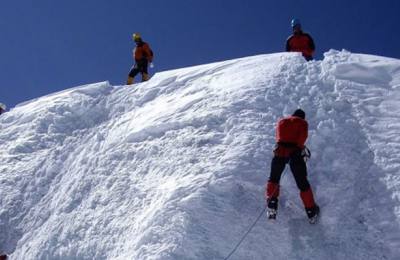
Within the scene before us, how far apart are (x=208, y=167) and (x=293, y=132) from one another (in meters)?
2.09

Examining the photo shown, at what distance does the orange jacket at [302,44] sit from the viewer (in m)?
15.6

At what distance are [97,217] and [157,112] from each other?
4.00m

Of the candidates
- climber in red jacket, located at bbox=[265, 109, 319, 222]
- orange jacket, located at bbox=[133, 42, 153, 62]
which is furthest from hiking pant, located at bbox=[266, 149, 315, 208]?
orange jacket, located at bbox=[133, 42, 153, 62]

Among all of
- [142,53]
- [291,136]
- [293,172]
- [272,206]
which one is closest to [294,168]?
[293,172]

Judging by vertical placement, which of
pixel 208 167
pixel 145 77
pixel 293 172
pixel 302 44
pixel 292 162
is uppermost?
pixel 145 77

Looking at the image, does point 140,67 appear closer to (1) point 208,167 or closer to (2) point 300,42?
(2) point 300,42

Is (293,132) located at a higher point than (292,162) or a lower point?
higher

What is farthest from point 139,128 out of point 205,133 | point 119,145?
point 205,133

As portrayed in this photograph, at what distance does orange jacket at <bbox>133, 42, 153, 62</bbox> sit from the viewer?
59.9 feet

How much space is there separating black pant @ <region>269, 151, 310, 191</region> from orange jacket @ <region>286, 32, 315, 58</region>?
7033 mm

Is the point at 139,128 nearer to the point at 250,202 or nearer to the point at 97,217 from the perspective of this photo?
the point at 97,217

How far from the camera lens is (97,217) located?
10719mm

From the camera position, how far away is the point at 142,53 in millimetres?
18266

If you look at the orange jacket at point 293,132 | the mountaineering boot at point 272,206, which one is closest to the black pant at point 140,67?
the orange jacket at point 293,132
